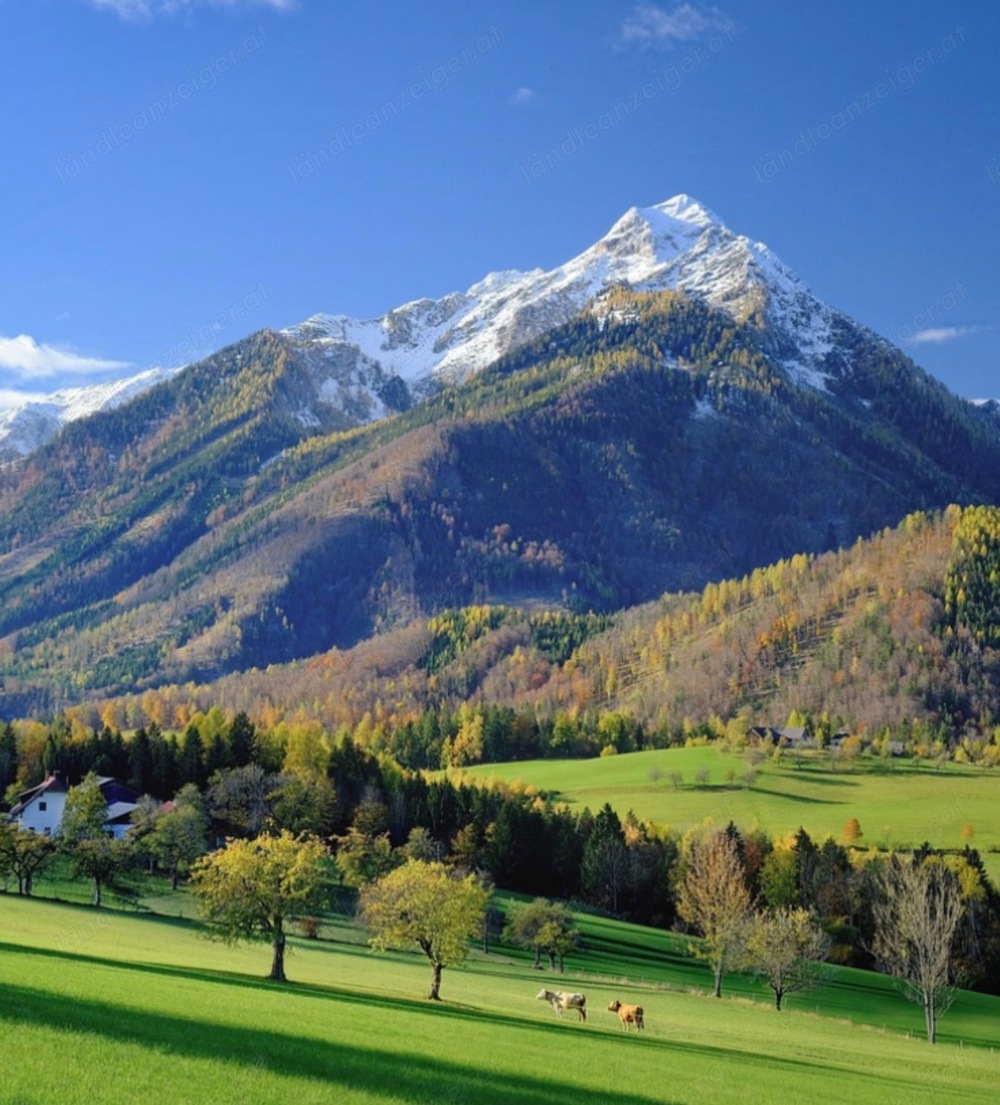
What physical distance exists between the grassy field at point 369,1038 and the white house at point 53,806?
4387cm

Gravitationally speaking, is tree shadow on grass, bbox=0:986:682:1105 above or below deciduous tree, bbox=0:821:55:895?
above

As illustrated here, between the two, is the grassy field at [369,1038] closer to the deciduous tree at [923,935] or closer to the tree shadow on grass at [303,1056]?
the tree shadow on grass at [303,1056]

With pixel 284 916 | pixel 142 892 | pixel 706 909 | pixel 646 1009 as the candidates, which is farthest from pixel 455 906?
pixel 706 909

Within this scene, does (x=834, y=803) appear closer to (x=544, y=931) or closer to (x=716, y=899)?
(x=716, y=899)

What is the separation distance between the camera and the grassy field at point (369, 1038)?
94.4ft

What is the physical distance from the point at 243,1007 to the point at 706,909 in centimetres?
7807

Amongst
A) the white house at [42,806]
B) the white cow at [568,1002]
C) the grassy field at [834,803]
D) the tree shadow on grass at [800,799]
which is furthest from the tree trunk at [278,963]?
the tree shadow on grass at [800,799]

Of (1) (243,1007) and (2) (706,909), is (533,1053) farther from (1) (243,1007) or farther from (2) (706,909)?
(2) (706,909)

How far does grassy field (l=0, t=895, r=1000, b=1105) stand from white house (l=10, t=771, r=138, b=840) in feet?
144

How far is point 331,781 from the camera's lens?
149 meters

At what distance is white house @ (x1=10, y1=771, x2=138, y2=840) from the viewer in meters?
127

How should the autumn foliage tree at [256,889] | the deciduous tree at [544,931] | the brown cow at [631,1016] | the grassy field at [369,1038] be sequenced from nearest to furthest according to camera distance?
1. the grassy field at [369,1038]
2. the brown cow at [631,1016]
3. the autumn foliage tree at [256,889]
4. the deciduous tree at [544,931]

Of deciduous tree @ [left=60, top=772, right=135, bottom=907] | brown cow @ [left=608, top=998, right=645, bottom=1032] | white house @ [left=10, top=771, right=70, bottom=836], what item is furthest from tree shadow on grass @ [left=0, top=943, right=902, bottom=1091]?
white house @ [left=10, top=771, right=70, bottom=836]

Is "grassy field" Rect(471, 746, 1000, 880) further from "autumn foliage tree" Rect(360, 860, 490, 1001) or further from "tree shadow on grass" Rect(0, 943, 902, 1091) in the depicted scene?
"tree shadow on grass" Rect(0, 943, 902, 1091)
